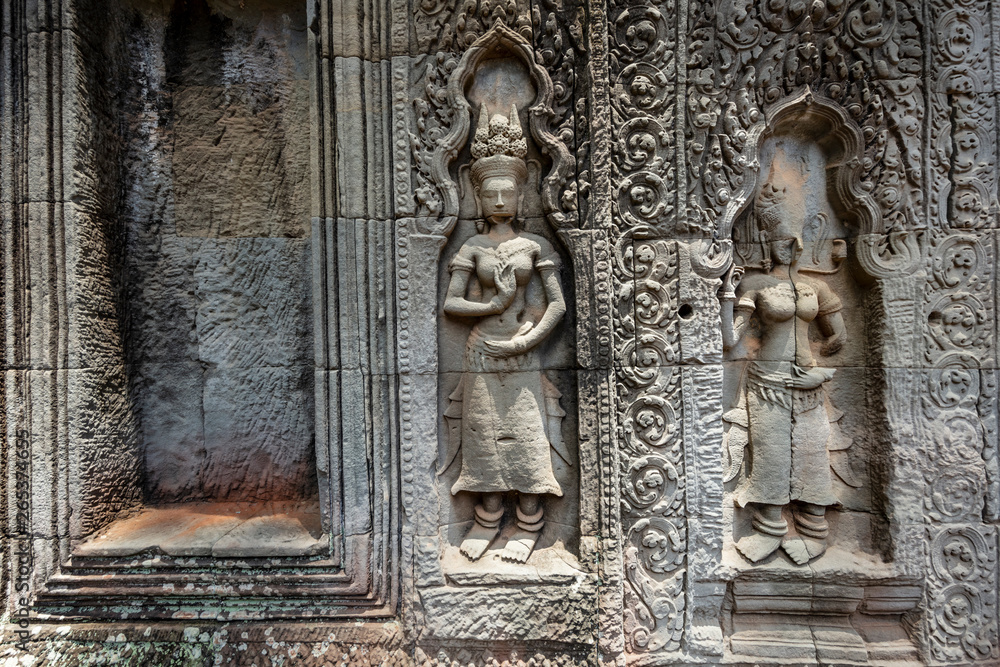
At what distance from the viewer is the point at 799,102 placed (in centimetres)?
250

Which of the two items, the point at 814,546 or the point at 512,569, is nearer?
the point at 512,569

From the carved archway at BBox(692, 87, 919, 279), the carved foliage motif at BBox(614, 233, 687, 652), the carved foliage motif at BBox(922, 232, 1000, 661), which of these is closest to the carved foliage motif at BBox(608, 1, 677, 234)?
the carved foliage motif at BBox(614, 233, 687, 652)

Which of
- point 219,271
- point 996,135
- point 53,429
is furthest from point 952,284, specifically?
point 53,429

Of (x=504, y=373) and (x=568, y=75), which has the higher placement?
(x=568, y=75)

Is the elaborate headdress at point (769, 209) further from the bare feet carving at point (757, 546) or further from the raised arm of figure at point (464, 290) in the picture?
the bare feet carving at point (757, 546)

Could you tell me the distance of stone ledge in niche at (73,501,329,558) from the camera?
254 centimetres

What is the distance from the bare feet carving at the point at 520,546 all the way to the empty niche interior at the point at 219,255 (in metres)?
1.46

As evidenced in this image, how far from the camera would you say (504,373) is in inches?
98.9

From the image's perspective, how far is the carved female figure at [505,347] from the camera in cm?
246

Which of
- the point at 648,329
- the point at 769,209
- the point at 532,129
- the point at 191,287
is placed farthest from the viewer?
the point at 191,287

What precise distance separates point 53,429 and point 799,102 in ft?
16.2

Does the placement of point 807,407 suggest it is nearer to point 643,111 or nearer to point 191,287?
point 643,111

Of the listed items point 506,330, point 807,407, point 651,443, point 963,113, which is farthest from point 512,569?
point 963,113

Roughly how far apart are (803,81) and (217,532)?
4.59 metres
